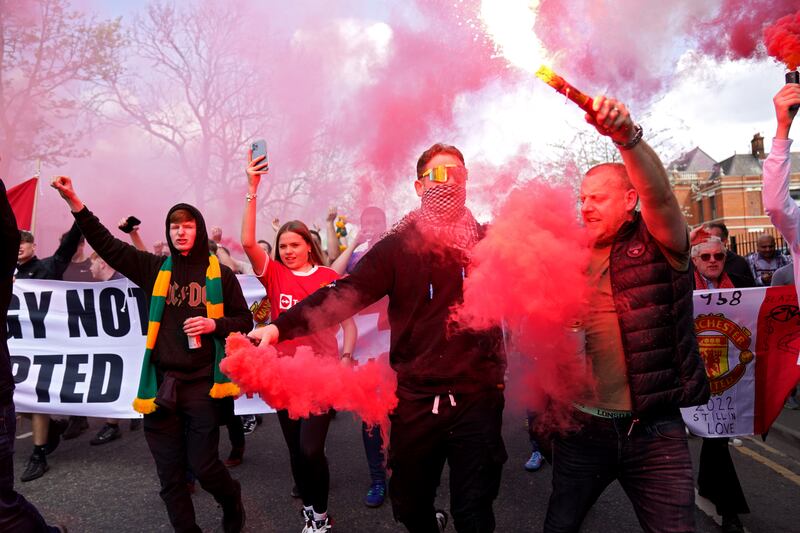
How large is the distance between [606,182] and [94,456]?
5.55 m

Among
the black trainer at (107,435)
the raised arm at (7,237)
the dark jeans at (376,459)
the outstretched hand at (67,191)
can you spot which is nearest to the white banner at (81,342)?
the black trainer at (107,435)

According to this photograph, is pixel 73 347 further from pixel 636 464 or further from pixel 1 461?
pixel 636 464

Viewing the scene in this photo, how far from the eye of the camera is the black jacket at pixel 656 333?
233 centimetres

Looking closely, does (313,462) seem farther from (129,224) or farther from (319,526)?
(129,224)

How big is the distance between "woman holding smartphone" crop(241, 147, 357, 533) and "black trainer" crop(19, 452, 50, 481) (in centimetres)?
274

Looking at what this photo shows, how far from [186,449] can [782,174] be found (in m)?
3.76

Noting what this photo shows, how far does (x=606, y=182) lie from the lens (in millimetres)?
2479

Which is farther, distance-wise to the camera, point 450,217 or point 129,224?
point 129,224

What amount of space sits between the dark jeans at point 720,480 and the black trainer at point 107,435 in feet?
18.8

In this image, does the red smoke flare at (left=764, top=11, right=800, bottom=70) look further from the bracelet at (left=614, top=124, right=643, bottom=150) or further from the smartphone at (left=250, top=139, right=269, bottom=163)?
the smartphone at (left=250, top=139, right=269, bottom=163)

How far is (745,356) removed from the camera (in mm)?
4090

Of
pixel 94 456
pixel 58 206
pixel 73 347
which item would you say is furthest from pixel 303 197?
pixel 58 206

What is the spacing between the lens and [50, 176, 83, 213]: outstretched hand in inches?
139

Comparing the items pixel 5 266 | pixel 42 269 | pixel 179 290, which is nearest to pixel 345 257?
pixel 179 290
